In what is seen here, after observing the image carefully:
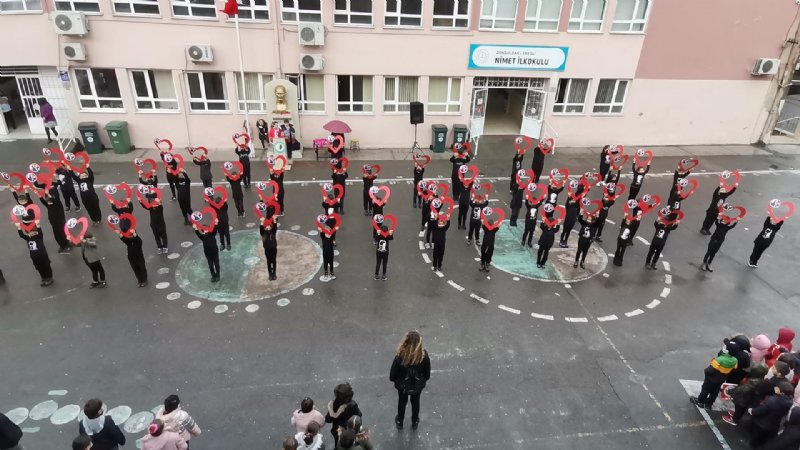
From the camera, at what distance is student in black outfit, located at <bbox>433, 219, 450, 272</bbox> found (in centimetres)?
1048

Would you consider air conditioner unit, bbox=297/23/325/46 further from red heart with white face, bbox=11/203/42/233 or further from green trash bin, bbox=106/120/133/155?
red heart with white face, bbox=11/203/42/233

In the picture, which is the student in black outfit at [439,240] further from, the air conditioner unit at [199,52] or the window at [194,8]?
the window at [194,8]

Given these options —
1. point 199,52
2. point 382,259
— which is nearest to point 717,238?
point 382,259

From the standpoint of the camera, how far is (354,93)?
722 inches

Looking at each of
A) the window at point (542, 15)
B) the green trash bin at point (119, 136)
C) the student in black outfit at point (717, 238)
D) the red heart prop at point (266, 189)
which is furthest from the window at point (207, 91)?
the student in black outfit at point (717, 238)

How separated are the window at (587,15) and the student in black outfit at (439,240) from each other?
39.2 feet

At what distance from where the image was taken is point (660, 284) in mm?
Answer: 11055

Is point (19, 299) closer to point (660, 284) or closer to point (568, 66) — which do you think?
point (660, 284)

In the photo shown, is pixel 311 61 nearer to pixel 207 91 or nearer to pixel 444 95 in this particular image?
pixel 207 91

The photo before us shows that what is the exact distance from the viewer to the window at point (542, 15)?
17.7 meters

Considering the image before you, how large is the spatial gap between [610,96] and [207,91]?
15875 mm

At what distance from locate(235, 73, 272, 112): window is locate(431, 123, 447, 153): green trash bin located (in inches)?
255

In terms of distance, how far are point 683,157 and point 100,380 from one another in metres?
20.8

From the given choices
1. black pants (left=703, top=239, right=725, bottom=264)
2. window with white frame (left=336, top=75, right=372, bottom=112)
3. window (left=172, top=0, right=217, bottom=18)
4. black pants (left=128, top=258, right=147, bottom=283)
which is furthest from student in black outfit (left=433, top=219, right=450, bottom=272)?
window (left=172, top=0, right=217, bottom=18)
